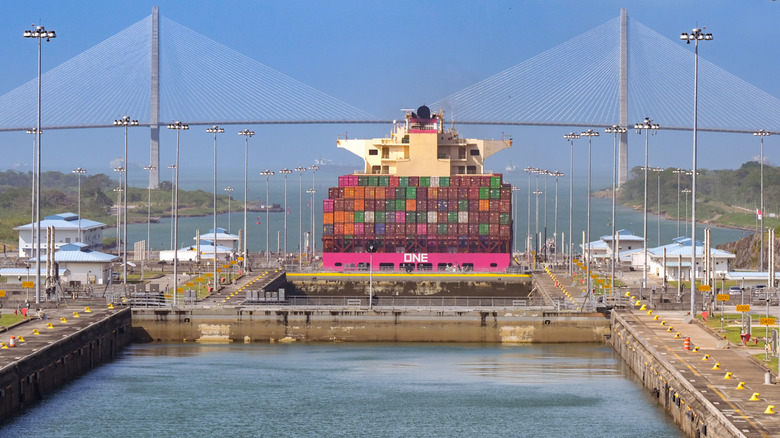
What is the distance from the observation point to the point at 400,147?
401ft

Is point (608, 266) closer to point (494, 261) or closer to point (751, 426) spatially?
point (494, 261)

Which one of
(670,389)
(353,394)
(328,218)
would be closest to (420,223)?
(328,218)

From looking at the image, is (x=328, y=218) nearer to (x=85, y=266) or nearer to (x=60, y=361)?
(x=85, y=266)

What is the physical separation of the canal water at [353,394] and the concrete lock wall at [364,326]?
0.81 metres

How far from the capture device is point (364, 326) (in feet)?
260

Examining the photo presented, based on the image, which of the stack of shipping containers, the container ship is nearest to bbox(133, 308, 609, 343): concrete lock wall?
the container ship

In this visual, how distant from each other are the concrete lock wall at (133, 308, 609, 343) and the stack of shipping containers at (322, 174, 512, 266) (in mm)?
34544

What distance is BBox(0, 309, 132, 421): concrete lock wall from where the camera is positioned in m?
55.8

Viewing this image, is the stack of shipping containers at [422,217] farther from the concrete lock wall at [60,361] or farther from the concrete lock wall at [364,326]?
the concrete lock wall at [60,361]

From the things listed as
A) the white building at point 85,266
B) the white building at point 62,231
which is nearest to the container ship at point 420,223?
the white building at point 85,266

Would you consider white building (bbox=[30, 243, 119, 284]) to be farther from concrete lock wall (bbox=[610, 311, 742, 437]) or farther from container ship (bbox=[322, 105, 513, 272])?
concrete lock wall (bbox=[610, 311, 742, 437])

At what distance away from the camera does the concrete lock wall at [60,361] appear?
183 ft

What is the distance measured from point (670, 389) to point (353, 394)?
14.0m

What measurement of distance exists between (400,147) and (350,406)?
63299 millimetres
